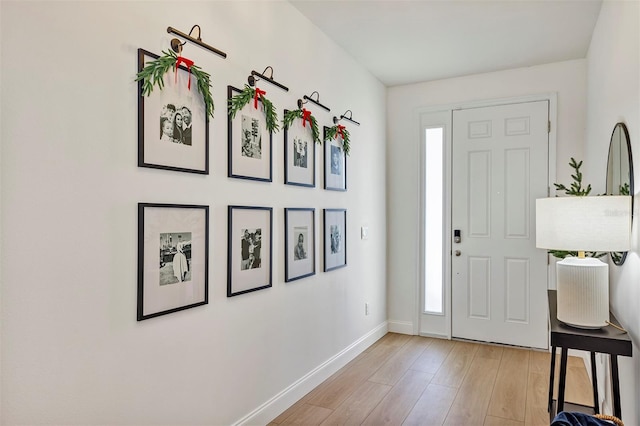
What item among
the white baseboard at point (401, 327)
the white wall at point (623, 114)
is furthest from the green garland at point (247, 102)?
the white baseboard at point (401, 327)

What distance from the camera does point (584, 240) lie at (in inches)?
70.2

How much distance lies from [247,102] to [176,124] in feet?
1.63

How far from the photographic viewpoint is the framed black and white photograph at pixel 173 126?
1681 millimetres

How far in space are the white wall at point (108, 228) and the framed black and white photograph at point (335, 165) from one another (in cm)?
61

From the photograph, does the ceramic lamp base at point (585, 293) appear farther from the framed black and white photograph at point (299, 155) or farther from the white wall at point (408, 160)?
the white wall at point (408, 160)

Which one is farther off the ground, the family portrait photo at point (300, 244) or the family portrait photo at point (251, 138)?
the family portrait photo at point (251, 138)

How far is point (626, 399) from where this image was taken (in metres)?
1.95

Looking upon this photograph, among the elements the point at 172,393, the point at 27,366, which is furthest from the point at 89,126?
the point at 172,393

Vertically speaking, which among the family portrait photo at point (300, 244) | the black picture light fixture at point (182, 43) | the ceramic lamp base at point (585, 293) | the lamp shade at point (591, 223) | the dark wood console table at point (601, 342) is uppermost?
the black picture light fixture at point (182, 43)

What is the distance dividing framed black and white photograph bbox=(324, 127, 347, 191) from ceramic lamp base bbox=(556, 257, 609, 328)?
167 centimetres

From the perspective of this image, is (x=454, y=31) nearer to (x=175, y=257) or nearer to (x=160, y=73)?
(x=160, y=73)

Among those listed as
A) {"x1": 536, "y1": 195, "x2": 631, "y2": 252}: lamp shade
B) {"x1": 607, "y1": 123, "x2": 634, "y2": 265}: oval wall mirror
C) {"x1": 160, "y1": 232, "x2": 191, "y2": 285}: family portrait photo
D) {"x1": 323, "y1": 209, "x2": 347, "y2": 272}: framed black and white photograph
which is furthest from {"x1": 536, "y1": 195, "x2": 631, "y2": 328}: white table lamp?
{"x1": 160, "y1": 232, "x2": 191, "y2": 285}: family portrait photo

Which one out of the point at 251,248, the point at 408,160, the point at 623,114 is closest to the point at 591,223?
the point at 623,114

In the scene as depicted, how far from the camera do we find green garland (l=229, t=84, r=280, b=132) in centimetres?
214
